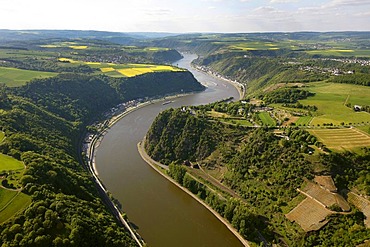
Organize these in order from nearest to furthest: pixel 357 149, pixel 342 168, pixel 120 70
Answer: pixel 342 168
pixel 357 149
pixel 120 70

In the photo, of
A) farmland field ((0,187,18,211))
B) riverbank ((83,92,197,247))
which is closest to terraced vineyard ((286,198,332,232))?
riverbank ((83,92,197,247))

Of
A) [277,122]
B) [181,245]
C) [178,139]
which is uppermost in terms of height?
[277,122]

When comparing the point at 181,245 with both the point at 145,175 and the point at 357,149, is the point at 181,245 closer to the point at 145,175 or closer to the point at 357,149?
the point at 145,175

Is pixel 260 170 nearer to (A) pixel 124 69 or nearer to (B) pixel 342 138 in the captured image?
(B) pixel 342 138

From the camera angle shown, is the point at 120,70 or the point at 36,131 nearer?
the point at 36,131

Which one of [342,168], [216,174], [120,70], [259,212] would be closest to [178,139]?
[216,174]

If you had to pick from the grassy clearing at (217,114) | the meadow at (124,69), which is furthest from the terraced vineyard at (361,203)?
the meadow at (124,69)

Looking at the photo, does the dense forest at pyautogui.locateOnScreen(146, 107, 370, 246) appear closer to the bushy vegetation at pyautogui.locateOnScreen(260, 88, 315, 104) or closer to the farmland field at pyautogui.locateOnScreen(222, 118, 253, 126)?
the farmland field at pyautogui.locateOnScreen(222, 118, 253, 126)

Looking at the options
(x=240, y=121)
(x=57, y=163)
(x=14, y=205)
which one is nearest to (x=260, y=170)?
(x=240, y=121)
